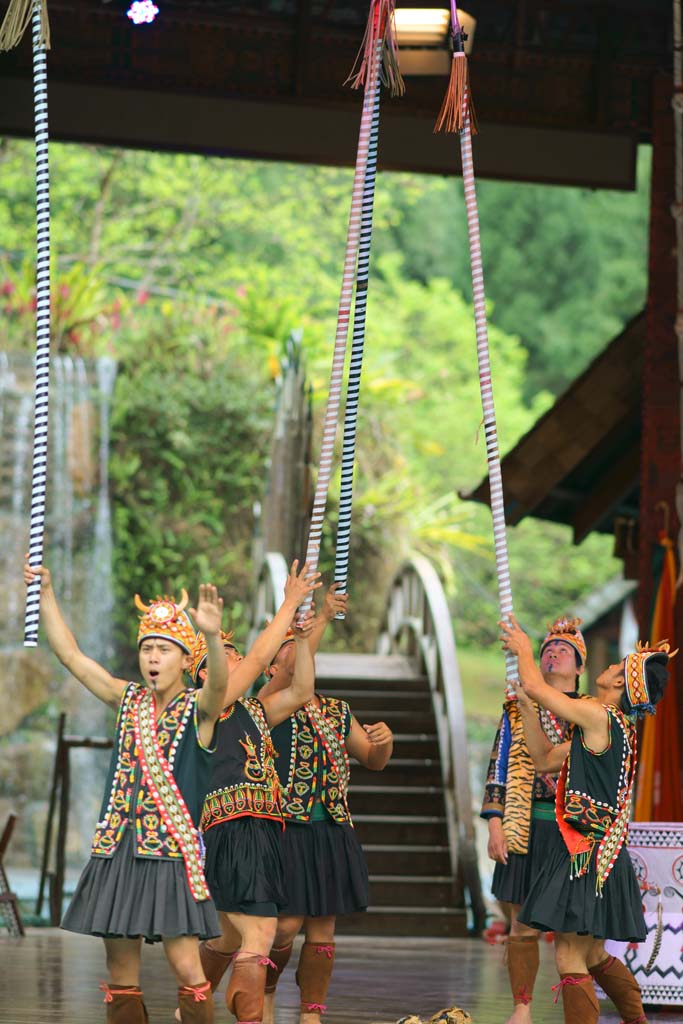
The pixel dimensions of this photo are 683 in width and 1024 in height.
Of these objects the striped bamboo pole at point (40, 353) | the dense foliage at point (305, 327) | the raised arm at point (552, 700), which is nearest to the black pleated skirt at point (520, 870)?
the raised arm at point (552, 700)

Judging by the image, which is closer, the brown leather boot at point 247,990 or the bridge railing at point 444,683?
the brown leather boot at point 247,990

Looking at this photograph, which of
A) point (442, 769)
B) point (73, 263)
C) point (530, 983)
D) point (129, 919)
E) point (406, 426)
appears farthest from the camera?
Answer: point (406, 426)

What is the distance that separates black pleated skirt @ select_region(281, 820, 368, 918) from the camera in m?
5.21

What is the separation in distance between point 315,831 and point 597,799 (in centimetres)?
103

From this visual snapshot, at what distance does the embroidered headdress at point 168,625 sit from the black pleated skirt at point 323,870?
4.22 ft

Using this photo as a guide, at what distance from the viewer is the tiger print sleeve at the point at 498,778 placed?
5.59m

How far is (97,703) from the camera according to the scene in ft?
57.9

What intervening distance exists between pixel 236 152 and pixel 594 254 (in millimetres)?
19786

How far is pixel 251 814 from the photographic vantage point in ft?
16.1

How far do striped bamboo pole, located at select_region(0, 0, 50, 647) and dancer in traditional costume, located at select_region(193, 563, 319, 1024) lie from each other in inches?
25.9

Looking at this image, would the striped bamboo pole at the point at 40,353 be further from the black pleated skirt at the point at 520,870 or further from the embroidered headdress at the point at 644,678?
the black pleated skirt at the point at 520,870

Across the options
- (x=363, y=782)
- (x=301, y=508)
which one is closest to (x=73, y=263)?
(x=301, y=508)

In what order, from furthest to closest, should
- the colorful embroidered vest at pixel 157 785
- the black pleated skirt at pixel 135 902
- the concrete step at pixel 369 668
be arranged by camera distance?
the concrete step at pixel 369 668
the colorful embroidered vest at pixel 157 785
the black pleated skirt at pixel 135 902

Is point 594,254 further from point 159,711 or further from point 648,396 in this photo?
point 159,711
